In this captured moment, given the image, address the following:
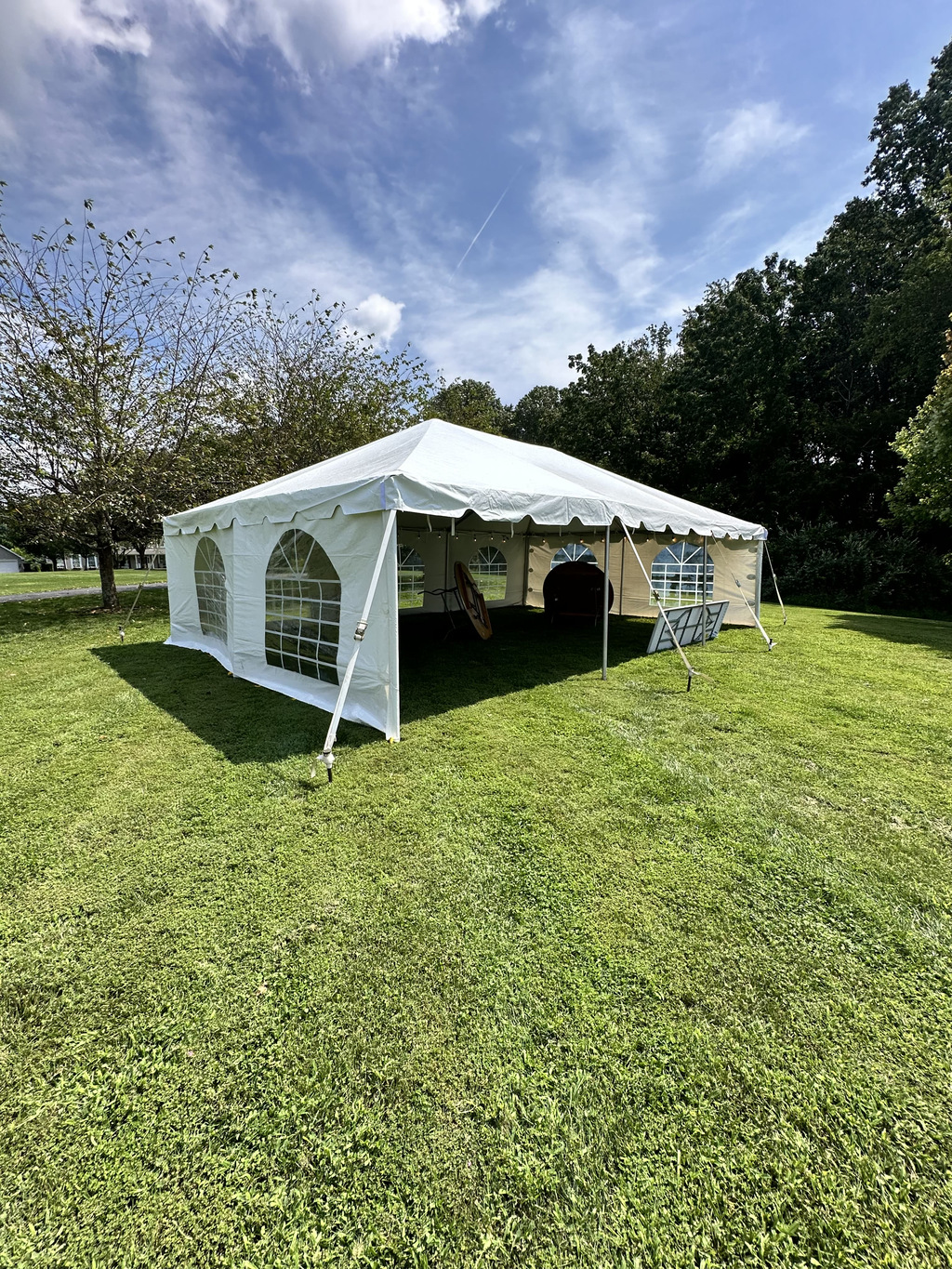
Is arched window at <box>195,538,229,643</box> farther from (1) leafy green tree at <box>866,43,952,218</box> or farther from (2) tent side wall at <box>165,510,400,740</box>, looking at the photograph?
(1) leafy green tree at <box>866,43,952,218</box>

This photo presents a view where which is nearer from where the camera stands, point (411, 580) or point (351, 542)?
point (351, 542)

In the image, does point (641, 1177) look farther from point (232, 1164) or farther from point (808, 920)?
point (808, 920)

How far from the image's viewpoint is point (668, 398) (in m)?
21.1

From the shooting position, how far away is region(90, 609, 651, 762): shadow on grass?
170 inches

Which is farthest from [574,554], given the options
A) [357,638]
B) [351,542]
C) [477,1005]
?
[477,1005]

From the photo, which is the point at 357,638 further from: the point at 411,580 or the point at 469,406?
the point at 469,406

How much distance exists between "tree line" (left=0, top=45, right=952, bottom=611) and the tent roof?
5.47 meters

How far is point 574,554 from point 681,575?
298 centimetres

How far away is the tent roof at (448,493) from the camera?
13.5ft

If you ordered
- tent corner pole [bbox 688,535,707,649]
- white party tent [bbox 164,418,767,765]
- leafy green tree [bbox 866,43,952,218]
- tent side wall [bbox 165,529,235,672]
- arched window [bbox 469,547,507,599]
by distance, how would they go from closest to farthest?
white party tent [bbox 164,418,767,765]
tent side wall [bbox 165,529,235,672]
tent corner pole [bbox 688,535,707,649]
arched window [bbox 469,547,507,599]
leafy green tree [bbox 866,43,952,218]

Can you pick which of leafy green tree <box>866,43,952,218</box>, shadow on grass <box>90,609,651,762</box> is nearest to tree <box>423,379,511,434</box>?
shadow on grass <box>90,609,651,762</box>

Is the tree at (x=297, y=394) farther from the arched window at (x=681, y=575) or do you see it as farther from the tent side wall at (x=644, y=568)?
the arched window at (x=681, y=575)

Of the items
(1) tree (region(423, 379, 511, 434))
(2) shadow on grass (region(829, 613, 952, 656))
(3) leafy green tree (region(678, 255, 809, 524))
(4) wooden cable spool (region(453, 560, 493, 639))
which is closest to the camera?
(4) wooden cable spool (region(453, 560, 493, 639))

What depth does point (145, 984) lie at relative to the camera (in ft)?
6.31
